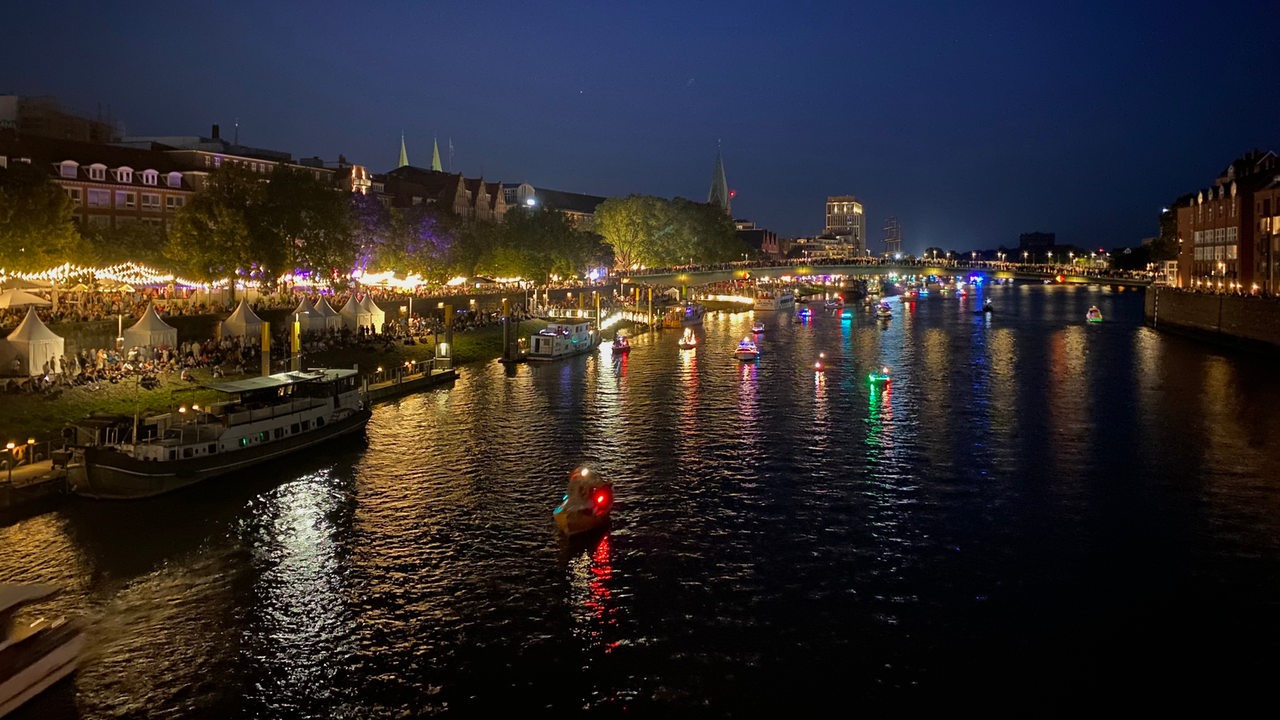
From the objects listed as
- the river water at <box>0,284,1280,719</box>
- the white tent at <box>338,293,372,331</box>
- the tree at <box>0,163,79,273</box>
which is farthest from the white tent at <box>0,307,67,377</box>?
the white tent at <box>338,293,372,331</box>

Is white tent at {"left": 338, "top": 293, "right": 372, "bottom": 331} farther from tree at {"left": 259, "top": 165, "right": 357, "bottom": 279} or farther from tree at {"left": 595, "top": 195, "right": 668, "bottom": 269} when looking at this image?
tree at {"left": 595, "top": 195, "right": 668, "bottom": 269}

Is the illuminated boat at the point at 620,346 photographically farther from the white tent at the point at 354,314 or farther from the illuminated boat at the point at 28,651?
the illuminated boat at the point at 28,651

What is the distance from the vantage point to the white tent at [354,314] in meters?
74.4

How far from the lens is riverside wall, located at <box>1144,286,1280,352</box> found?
282ft

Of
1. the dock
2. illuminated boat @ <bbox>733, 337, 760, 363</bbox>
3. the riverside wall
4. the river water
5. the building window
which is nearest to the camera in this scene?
the river water

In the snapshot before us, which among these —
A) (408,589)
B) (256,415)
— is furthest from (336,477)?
(408,589)

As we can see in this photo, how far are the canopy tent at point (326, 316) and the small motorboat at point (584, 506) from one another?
42449mm

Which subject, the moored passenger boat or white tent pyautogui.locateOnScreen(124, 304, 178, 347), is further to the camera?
white tent pyautogui.locateOnScreen(124, 304, 178, 347)

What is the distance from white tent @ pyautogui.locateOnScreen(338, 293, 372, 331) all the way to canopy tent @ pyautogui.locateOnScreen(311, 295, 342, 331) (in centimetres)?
147

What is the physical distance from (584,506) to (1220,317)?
91.7 m

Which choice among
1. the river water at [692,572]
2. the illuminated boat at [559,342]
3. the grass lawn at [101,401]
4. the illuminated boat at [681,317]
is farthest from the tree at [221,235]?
the illuminated boat at [681,317]

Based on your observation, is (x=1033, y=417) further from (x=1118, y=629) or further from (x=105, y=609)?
Result: (x=105, y=609)

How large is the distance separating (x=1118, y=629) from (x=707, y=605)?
11.7 m

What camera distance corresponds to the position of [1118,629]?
26.4m
